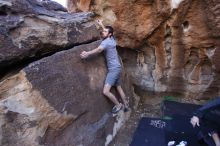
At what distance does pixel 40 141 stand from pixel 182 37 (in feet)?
11.4

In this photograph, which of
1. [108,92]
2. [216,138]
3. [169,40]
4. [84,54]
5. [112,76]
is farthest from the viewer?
[169,40]

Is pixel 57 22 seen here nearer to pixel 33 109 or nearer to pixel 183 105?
pixel 33 109

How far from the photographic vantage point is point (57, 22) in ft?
16.0

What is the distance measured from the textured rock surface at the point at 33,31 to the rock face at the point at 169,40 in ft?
4.21

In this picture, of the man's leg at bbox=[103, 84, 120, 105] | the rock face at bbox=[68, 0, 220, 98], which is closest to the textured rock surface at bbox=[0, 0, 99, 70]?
the man's leg at bbox=[103, 84, 120, 105]

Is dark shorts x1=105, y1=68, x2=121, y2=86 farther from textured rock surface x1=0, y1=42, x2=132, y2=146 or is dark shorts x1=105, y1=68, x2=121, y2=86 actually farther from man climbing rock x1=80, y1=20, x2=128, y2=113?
textured rock surface x1=0, y1=42, x2=132, y2=146

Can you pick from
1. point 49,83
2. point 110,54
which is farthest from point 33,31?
point 110,54

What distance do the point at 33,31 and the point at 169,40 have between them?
9.75 ft

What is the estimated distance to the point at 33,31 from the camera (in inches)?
177

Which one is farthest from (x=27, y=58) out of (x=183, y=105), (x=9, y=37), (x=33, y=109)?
(x=183, y=105)

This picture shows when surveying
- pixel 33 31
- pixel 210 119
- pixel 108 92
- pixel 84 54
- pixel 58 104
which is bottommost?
pixel 210 119

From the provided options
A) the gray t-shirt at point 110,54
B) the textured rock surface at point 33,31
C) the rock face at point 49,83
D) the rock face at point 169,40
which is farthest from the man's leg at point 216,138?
the textured rock surface at point 33,31

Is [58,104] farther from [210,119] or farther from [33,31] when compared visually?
[210,119]

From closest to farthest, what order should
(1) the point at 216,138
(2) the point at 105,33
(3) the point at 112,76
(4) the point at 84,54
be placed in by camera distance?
1. (1) the point at 216,138
2. (4) the point at 84,54
3. (3) the point at 112,76
4. (2) the point at 105,33
